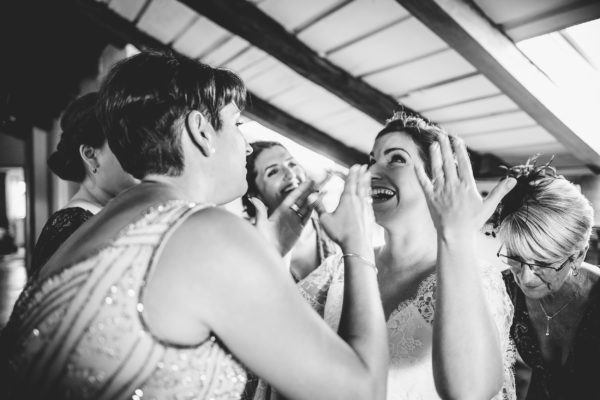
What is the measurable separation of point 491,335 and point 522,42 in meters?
2.38

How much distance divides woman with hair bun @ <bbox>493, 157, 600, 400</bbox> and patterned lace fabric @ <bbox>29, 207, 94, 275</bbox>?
6.13 feet

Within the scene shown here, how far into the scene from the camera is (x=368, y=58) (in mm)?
3361

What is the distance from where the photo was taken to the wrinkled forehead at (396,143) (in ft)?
5.98

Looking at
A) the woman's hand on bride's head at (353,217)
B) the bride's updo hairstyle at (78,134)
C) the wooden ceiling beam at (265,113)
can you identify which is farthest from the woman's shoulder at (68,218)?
the wooden ceiling beam at (265,113)

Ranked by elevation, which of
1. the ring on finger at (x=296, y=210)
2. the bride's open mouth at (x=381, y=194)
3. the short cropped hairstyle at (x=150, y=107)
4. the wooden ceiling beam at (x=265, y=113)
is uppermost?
the wooden ceiling beam at (x=265, y=113)

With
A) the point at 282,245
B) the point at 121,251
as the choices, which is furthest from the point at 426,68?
the point at 121,251

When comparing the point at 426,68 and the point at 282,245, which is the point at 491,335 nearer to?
the point at 282,245

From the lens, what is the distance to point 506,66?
8.48 ft

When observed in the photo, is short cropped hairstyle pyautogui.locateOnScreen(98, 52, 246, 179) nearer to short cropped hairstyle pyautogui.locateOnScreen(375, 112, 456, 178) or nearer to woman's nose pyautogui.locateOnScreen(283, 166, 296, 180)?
short cropped hairstyle pyautogui.locateOnScreen(375, 112, 456, 178)

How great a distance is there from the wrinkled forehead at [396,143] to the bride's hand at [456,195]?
24.5 inches

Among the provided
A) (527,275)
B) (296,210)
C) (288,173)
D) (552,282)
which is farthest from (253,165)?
(552,282)

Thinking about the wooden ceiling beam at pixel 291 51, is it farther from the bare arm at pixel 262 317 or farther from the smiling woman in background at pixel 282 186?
the bare arm at pixel 262 317

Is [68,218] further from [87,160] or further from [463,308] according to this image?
[463,308]

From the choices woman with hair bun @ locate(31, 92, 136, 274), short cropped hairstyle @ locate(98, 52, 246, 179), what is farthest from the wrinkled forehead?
woman with hair bun @ locate(31, 92, 136, 274)
